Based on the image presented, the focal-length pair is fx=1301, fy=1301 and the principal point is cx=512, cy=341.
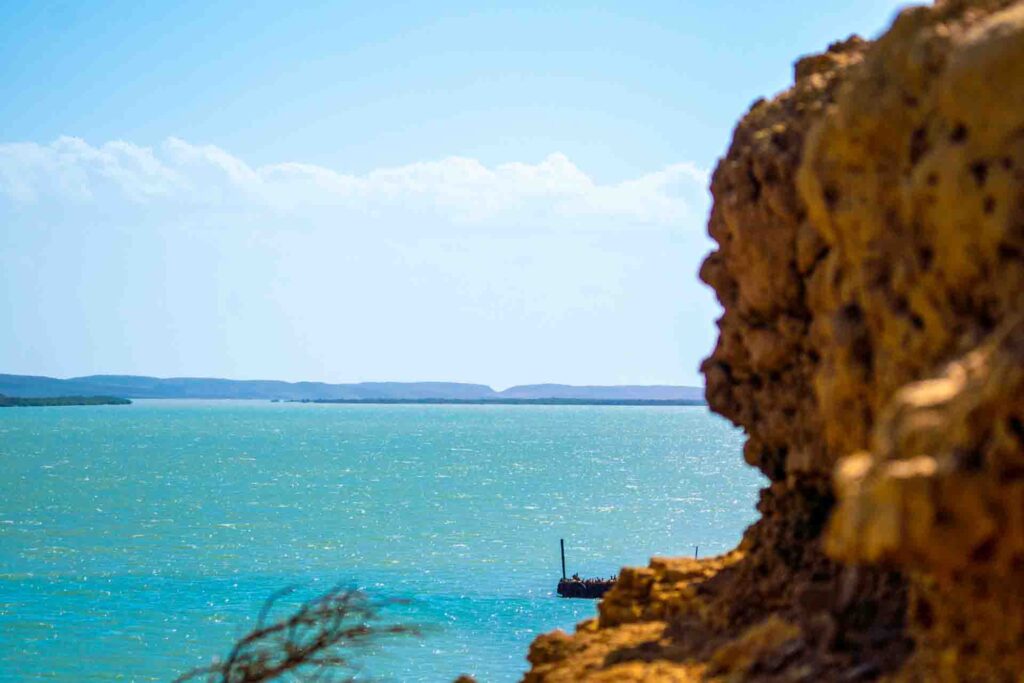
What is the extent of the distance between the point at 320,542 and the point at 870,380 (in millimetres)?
58965

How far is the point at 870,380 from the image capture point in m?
9.32

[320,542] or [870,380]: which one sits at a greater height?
[870,380]

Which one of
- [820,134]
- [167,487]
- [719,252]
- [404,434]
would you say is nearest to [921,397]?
[820,134]

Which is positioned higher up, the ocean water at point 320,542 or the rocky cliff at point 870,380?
the rocky cliff at point 870,380

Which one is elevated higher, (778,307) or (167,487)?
(778,307)

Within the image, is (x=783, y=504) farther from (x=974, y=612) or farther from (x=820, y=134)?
(x=974, y=612)

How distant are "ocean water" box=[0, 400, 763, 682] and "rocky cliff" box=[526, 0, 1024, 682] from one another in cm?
402

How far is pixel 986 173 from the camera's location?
760cm

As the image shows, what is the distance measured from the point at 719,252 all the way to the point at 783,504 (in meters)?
2.63

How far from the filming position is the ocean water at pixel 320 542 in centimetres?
4041

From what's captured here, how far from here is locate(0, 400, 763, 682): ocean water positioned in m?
40.4

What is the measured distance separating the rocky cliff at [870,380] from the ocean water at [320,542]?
4015 mm

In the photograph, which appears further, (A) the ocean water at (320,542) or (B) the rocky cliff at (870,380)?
(A) the ocean water at (320,542)

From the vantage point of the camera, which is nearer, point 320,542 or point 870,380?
point 870,380
